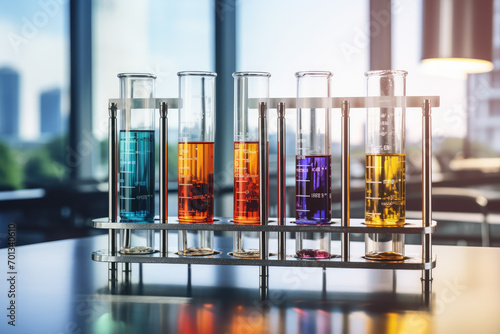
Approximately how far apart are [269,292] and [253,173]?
0.24m

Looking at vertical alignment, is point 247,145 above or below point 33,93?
below

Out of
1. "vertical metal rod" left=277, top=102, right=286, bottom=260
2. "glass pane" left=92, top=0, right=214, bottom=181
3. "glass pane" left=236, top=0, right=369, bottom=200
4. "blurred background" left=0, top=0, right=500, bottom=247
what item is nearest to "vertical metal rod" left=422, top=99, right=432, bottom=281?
"vertical metal rod" left=277, top=102, right=286, bottom=260

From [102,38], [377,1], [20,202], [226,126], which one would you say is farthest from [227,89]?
[20,202]

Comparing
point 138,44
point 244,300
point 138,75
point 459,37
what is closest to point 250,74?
point 138,75

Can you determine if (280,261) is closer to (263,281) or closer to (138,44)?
(263,281)

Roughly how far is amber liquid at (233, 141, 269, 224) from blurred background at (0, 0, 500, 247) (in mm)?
2765

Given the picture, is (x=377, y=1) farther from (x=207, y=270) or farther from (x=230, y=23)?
(x=207, y=270)

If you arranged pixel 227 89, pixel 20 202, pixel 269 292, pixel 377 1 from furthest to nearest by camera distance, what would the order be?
pixel 227 89, pixel 377 1, pixel 20 202, pixel 269 292

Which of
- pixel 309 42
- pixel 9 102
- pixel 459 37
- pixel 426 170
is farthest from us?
pixel 309 42

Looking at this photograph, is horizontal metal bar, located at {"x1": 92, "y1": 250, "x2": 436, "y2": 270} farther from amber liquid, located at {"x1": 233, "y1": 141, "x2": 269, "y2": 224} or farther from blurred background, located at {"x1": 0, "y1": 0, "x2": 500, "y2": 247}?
blurred background, located at {"x1": 0, "y1": 0, "x2": 500, "y2": 247}

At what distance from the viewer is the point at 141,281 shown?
1204 millimetres

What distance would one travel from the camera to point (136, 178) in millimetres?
1231

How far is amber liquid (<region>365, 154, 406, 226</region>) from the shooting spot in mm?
1138

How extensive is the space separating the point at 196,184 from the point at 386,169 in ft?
1.25
